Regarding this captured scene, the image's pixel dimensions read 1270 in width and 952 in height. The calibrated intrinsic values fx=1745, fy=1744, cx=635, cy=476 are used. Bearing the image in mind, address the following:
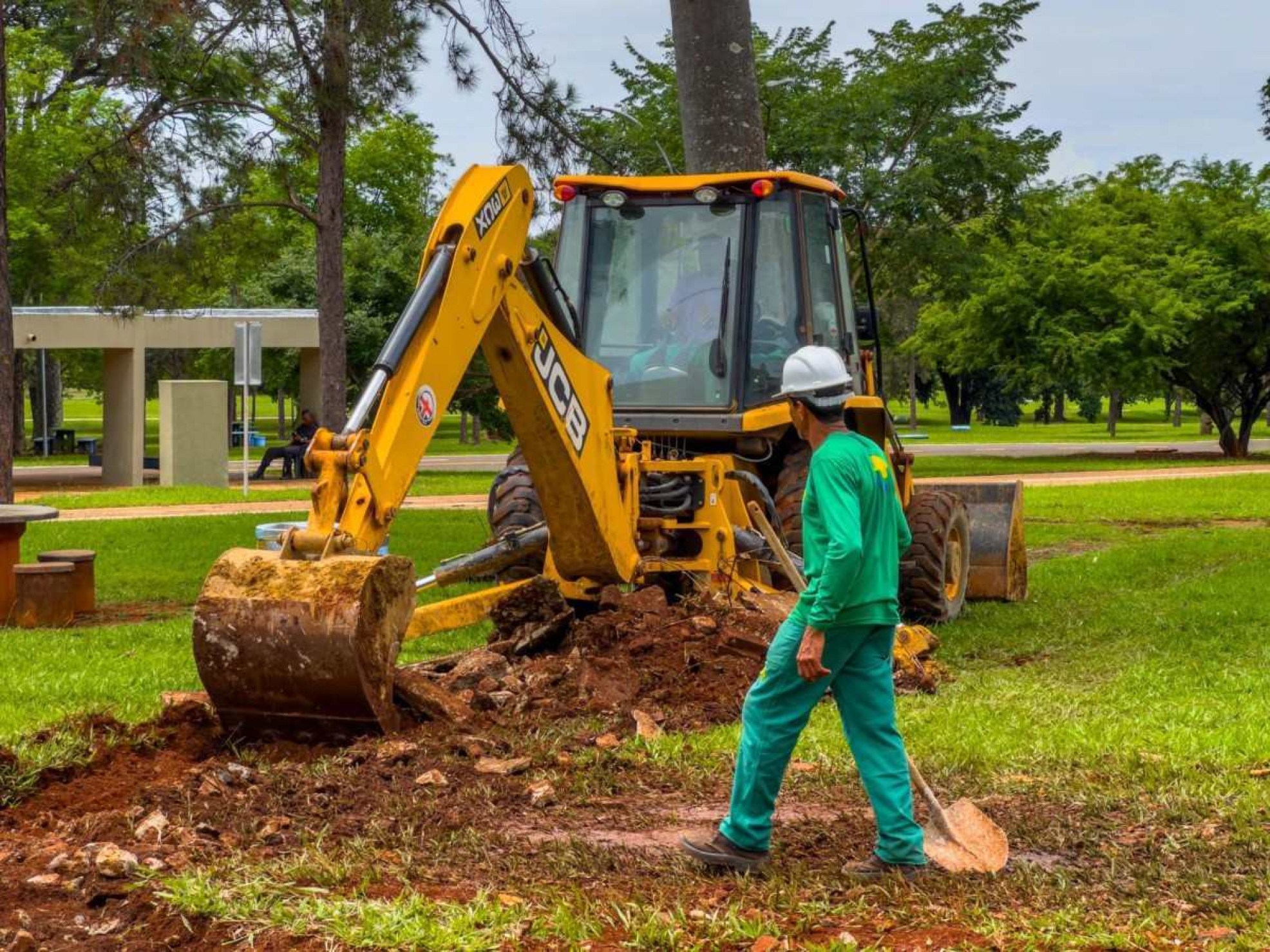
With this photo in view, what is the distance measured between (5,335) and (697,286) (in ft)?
27.5

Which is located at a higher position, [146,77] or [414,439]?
[146,77]

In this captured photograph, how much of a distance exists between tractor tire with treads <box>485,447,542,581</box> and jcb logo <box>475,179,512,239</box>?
2473 millimetres

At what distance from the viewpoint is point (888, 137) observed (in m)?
30.8

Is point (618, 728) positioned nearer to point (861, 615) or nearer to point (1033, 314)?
point (861, 615)

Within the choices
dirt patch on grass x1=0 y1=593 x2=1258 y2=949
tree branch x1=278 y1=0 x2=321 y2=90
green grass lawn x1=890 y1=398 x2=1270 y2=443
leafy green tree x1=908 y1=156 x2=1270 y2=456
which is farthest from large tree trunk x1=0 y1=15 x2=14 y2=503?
green grass lawn x1=890 y1=398 x2=1270 y2=443

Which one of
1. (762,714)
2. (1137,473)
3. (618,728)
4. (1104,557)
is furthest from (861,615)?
(1137,473)

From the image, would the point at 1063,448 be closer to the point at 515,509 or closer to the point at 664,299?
the point at 664,299

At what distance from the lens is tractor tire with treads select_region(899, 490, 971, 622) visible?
12.4m

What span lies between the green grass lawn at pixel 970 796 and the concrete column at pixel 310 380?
944 inches

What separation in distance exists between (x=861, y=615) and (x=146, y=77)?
1446 cm

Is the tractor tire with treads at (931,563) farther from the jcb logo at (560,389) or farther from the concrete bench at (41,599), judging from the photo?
the concrete bench at (41,599)

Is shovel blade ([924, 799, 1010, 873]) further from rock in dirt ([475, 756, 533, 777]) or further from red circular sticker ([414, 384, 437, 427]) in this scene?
red circular sticker ([414, 384, 437, 427])

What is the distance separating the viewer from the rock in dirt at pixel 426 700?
7973mm

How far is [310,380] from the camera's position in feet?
120
